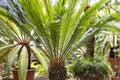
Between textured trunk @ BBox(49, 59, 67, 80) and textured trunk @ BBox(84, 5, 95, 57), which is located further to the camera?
textured trunk @ BBox(84, 5, 95, 57)

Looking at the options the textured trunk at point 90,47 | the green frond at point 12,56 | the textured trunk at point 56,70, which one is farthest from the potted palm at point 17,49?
the textured trunk at point 90,47

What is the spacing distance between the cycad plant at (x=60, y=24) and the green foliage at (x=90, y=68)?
268 mm

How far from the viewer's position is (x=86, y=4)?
4.17 meters

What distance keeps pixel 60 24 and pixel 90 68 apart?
40.5 inches

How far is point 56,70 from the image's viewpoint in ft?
14.2

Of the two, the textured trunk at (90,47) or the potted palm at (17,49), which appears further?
the potted palm at (17,49)

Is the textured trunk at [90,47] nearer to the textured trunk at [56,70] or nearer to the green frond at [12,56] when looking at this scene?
the textured trunk at [56,70]

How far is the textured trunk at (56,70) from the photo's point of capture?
4309 millimetres

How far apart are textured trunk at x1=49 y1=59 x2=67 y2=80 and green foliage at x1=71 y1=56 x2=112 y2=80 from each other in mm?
319

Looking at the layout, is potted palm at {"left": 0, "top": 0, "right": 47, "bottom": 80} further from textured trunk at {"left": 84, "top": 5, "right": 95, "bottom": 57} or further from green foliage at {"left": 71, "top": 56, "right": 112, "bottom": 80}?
textured trunk at {"left": 84, "top": 5, "right": 95, "bottom": 57}

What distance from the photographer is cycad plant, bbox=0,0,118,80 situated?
390cm

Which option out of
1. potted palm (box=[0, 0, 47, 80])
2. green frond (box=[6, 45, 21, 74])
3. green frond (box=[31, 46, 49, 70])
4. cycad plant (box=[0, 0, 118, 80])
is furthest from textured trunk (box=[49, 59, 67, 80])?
green frond (box=[6, 45, 21, 74])

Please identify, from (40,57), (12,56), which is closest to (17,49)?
(12,56)

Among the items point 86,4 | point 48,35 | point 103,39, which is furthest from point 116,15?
point 103,39
